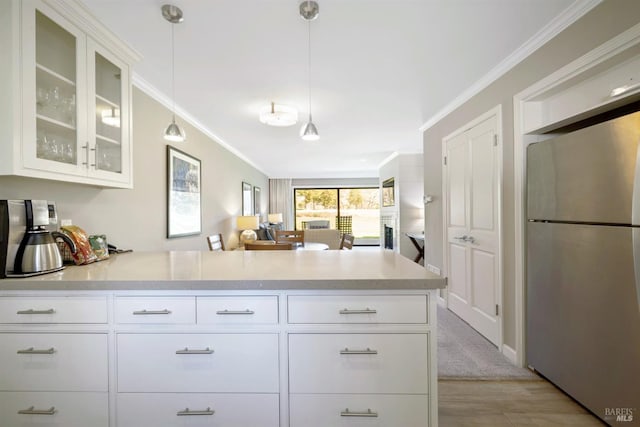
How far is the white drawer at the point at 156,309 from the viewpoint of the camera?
1216 millimetres

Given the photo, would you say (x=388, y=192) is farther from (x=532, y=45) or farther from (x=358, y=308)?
(x=358, y=308)

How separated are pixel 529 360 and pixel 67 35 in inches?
144

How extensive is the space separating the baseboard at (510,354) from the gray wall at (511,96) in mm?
34

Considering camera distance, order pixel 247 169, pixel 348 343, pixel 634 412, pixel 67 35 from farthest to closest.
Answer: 1. pixel 247 169
2. pixel 67 35
3. pixel 634 412
4. pixel 348 343

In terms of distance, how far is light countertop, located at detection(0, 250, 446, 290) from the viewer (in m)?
1.19

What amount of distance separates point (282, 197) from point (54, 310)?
8.20m

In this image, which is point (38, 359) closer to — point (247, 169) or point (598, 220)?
point (598, 220)

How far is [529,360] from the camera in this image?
2061 millimetres

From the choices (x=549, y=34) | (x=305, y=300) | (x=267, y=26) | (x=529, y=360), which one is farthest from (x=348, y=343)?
(x=549, y=34)

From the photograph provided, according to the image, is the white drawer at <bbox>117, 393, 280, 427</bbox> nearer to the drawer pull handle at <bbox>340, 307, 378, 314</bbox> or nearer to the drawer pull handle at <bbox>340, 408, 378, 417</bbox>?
the drawer pull handle at <bbox>340, 408, 378, 417</bbox>

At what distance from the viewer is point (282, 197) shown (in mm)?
9375

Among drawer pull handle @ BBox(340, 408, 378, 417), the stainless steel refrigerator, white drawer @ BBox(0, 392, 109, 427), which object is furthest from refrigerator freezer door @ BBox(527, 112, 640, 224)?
white drawer @ BBox(0, 392, 109, 427)

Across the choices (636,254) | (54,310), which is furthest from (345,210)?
(54,310)

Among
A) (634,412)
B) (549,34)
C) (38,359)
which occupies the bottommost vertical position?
(634,412)
